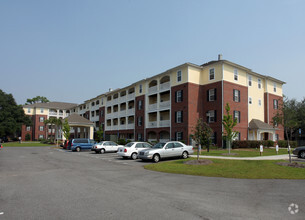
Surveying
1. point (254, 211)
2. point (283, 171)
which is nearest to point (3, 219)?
point (254, 211)

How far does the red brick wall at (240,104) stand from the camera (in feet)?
103

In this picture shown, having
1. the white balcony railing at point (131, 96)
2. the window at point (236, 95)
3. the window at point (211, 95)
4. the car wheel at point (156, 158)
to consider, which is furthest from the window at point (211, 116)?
the white balcony railing at point (131, 96)

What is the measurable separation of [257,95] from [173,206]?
112 feet

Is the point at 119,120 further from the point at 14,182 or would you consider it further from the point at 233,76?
the point at 14,182

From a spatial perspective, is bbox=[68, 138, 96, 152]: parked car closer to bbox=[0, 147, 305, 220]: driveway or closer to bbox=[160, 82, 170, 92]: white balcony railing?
bbox=[160, 82, 170, 92]: white balcony railing

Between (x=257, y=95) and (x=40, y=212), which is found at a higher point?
(x=257, y=95)

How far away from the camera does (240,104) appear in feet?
109

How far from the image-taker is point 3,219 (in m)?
5.43

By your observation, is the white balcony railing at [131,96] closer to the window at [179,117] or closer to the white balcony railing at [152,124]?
the white balcony railing at [152,124]

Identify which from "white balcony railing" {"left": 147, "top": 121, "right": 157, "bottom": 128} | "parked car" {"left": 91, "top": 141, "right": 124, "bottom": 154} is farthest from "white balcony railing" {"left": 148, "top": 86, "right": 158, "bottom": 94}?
"parked car" {"left": 91, "top": 141, "right": 124, "bottom": 154}

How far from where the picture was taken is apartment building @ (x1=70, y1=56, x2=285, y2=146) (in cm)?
3186

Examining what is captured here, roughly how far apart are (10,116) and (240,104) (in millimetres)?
61808

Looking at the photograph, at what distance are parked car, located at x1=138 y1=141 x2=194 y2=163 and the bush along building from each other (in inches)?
499

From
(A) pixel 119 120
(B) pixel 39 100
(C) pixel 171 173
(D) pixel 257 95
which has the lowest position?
(C) pixel 171 173
